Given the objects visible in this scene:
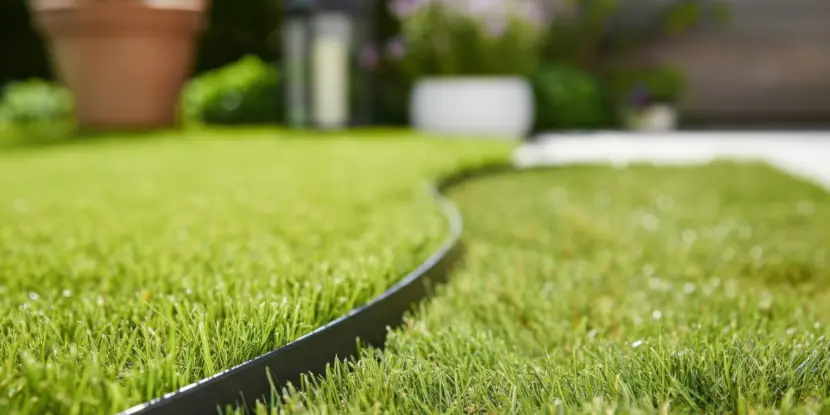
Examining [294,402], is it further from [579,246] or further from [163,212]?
[163,212]

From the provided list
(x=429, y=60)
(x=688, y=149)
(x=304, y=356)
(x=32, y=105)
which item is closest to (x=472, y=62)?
(x=429, y=60)

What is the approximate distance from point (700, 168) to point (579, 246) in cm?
196

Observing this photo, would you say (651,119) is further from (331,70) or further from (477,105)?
(331,70)

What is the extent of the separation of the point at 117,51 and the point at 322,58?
155cm

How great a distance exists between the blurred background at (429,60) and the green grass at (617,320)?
3.76 meters

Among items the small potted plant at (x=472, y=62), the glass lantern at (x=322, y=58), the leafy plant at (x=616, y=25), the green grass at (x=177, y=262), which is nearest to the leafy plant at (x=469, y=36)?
the small potted plant at (x=472, y=62)

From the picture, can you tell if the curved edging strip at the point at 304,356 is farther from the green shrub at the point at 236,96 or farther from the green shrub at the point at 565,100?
the green shrub at the point at 236,96

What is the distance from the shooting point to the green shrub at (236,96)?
6656mm

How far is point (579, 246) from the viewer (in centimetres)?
190

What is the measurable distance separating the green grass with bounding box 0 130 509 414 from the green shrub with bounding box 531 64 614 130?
3.28 metres

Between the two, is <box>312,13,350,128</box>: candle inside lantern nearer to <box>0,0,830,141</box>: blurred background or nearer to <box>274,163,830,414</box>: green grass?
<box>0,0,830,141</box>: blurred background

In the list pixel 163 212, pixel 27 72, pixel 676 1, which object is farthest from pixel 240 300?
pixel 27 72

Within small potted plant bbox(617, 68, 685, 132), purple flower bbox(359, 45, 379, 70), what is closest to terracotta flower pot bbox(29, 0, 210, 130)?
purple flower bbox(359, 45, 379, 70)

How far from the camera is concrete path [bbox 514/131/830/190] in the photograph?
3955mm
